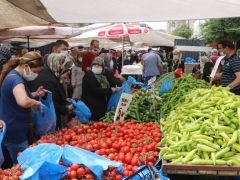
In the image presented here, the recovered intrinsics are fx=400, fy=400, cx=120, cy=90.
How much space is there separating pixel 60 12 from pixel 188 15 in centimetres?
187

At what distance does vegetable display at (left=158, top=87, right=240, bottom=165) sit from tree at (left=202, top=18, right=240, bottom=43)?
26379 mm

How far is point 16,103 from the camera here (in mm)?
5078

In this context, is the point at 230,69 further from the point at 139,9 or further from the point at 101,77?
the point at 139,9

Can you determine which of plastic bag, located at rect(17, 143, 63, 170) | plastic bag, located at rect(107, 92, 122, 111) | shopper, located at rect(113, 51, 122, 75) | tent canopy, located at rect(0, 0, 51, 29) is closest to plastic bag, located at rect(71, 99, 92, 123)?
plastic bag, located at rect(107, 92, 122, 111)

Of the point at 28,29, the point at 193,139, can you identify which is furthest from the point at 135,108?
the point at 28,29

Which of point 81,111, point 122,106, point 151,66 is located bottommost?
point 151,66

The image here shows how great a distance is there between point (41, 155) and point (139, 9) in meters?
2.78

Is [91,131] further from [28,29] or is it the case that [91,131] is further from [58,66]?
[28,29]

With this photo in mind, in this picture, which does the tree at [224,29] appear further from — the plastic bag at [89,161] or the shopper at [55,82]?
the plastic bag at [89,161]

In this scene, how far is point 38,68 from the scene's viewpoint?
519 centimetres

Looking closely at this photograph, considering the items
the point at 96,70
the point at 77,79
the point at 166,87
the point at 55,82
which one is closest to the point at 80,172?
the point at 55,82

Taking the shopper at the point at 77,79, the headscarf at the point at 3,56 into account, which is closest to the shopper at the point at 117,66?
the shopper at the point at 77,79

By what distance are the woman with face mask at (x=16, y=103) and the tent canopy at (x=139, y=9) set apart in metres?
0.88

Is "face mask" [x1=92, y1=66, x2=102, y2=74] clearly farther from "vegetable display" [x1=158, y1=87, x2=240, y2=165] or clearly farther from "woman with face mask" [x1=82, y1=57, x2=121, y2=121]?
"vegetable display" [x1=158, y1=87, x2=240, y2=165]
